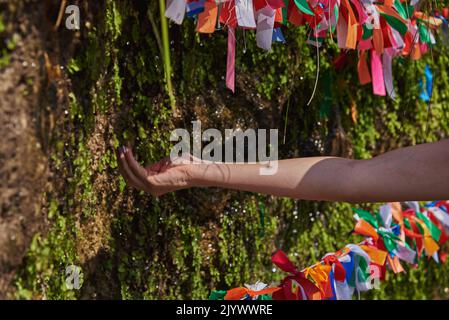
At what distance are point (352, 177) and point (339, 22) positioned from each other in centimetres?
36

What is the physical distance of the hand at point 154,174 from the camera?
5.46ft

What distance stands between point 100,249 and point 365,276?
0.76 meters

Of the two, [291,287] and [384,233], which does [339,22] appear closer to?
[291,287]

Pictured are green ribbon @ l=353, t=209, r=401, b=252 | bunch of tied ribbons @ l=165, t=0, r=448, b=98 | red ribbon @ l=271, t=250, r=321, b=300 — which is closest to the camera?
bunch of tied ribbons @ l=165, t=0, r=448, b=98

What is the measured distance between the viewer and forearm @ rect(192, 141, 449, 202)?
163 cm

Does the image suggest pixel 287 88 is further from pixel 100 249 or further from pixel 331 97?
pixel 100 249

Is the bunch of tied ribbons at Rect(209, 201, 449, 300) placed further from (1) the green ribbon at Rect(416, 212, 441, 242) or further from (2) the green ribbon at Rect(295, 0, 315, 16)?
(2) the green ribbon at Rect(295, 0, 315, 16)

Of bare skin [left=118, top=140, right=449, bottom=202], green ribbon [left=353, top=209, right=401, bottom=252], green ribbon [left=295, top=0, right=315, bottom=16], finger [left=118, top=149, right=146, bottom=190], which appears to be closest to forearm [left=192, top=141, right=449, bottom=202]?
bare skin [left=118, top=140, right=449, bottom=202]

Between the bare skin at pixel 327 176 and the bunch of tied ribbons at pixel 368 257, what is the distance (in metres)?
0.26

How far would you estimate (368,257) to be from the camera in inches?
83.1

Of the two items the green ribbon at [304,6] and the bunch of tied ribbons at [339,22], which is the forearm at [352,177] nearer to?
the bunch of tied ribbons at [339,22]

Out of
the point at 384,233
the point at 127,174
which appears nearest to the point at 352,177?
the point at 127,174

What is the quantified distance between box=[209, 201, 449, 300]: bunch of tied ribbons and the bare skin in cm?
26

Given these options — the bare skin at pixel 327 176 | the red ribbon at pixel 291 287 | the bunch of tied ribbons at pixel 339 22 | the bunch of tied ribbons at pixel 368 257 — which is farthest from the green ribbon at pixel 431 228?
the bare skin at pixel 327 176
